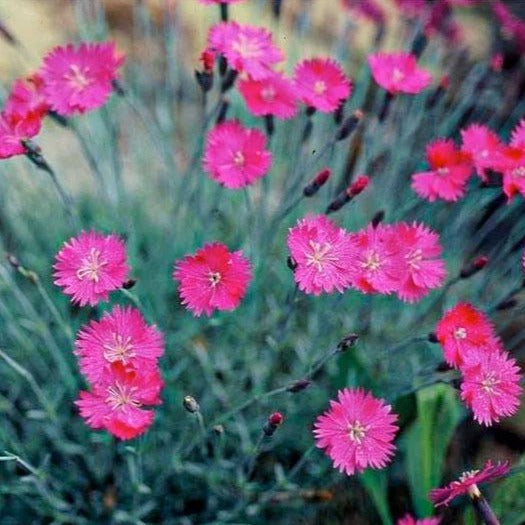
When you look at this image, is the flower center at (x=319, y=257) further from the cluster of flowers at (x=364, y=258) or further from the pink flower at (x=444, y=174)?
the pink flower at (x=444, y=174)

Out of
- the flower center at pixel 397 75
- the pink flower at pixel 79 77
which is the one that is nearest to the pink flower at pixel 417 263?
the flower center at pixel 397 75

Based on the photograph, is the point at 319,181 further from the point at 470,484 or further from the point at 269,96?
the point at 470,484

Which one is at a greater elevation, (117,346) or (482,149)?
(482,149)

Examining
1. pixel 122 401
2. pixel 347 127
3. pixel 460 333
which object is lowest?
pixel 122 401

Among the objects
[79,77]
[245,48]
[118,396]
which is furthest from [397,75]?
[118,396]

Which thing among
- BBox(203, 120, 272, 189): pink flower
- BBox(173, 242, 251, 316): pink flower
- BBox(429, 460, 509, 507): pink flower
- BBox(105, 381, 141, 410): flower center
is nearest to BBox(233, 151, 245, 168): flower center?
BBox(203, 120, 272, 189): pink flower

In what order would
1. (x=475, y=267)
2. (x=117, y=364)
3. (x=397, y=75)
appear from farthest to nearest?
(x=397, y=75), (x=475, y=267), (x=117, y=364)

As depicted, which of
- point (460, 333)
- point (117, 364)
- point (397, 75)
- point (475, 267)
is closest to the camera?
point (117, 364)

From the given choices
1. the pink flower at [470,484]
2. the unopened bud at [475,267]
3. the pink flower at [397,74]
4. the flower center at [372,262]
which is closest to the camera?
the pink flower at [470,484]
